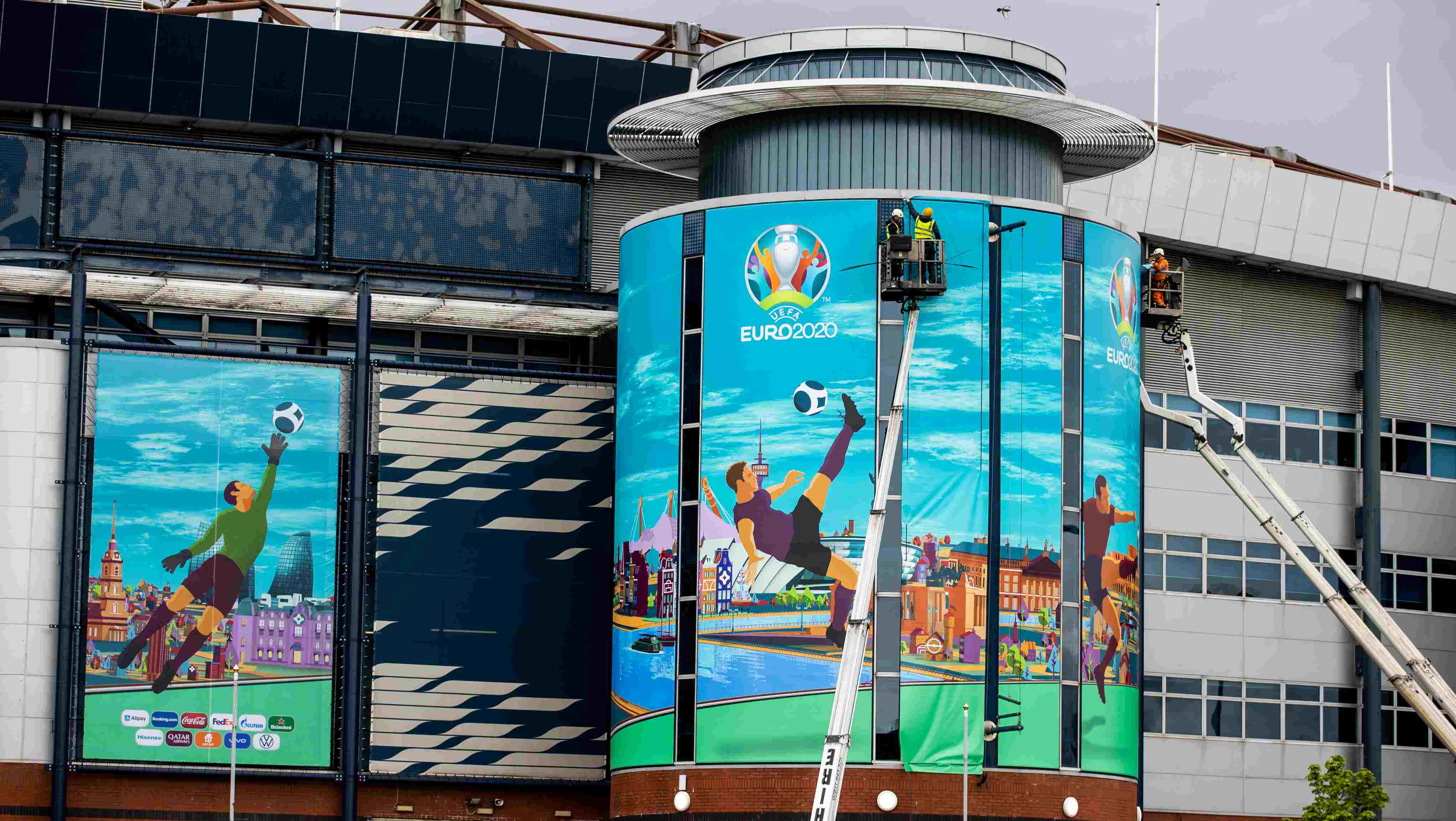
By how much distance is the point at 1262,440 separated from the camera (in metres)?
76.8

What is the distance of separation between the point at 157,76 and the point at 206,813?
76.4 ft

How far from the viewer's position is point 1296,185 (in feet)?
255

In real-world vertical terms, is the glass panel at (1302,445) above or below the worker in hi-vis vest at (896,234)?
below

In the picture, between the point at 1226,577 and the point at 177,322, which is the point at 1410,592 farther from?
the point at 177,322

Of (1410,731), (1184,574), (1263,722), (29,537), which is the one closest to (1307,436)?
(1184,574)

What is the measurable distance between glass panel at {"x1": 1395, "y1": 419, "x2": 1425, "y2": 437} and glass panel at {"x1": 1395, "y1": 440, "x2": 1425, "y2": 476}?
0.23m

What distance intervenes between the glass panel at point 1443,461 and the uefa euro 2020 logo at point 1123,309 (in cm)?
1870

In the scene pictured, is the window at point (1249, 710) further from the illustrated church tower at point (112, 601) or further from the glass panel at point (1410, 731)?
the illustrated church tower at point (112, 601)

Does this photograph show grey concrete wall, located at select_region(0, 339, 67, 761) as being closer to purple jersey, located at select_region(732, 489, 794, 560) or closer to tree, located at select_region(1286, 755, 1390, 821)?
purple jersey, located at select_region(732, 489, 794, 560)

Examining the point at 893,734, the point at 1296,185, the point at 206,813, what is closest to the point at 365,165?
the point at 206,813

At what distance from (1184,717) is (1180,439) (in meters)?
9.27

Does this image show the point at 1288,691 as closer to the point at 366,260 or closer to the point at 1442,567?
the point at 1442,567

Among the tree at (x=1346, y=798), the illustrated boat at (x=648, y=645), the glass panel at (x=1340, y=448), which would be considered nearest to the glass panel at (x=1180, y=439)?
the glass panel at (x=1340, y=448)

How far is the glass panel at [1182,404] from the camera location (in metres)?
75.6
